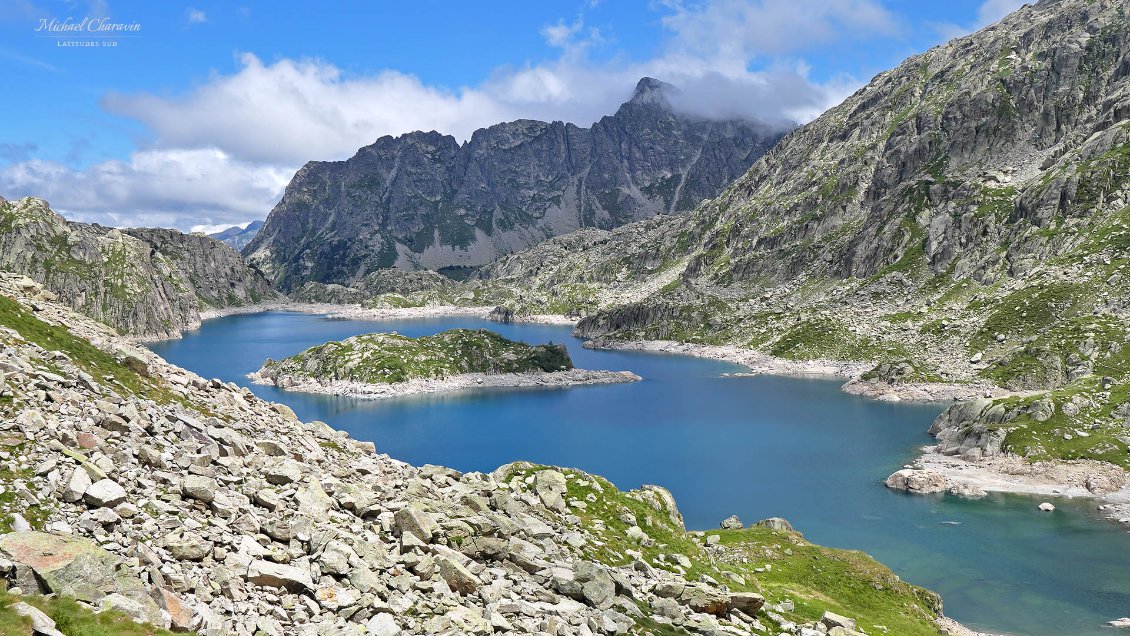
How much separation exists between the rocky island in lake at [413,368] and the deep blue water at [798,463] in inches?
288

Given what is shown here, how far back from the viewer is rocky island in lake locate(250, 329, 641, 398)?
173500 mm

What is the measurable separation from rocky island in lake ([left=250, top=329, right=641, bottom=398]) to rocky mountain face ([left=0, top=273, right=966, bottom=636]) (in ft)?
441

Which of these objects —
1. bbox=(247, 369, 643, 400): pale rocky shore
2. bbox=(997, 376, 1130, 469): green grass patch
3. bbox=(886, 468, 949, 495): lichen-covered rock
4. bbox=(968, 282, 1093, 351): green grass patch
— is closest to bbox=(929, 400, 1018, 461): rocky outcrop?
bbox=(997, 376, 1130, 469): green grass patch

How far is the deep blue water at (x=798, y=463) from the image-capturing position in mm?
66750

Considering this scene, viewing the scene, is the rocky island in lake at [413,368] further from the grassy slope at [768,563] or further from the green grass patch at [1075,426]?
the grassy slope at [768,563]

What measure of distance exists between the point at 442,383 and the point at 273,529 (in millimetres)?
159134

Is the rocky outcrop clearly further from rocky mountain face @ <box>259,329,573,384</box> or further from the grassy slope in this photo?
rocky mountain face @ <box>259,329,573,384</box>

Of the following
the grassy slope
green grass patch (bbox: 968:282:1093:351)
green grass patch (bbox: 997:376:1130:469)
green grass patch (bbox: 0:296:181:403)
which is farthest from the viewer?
green grass patch (bbox: 968:282:1093:351)

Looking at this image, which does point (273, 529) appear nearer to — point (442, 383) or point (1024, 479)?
point (1024, 479)

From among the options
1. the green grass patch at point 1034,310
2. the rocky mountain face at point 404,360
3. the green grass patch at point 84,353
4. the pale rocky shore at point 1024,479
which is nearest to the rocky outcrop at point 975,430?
the pale rocky shore at point 1024,479

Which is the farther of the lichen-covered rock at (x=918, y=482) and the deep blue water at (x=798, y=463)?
the lichen-covered rock at (x=918, y=482)

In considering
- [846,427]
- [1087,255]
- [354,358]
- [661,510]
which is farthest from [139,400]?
[1087,255]

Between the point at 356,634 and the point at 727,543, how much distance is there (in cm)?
4351

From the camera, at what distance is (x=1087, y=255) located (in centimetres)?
18225
